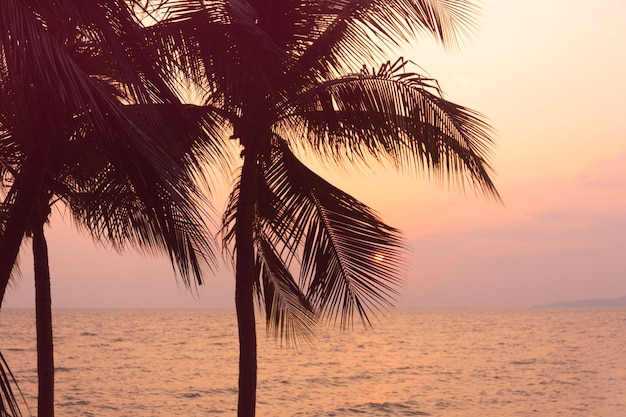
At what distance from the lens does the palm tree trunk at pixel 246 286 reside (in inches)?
391

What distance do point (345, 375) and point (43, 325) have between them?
3966 cm

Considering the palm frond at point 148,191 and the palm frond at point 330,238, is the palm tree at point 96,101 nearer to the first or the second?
the palm frond at point 148,191

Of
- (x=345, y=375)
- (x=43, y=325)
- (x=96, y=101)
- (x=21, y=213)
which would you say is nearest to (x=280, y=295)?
(x=43, y=325)

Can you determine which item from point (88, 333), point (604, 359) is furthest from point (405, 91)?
point (88, 333)

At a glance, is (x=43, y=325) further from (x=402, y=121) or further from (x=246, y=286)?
(x=402, y=121)

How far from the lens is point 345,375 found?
5078 cm

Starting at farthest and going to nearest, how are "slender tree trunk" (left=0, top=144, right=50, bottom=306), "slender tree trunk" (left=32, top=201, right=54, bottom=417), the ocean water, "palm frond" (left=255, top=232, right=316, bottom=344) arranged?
the ocean water → "slender tree trunk" (left=32, top=201, right=54, bottom=417) → "palm frond" (left=255, top=232, right=316, bottom=344) → "slender tree trunk" (left=0, top=144, right=50, bottom=306)

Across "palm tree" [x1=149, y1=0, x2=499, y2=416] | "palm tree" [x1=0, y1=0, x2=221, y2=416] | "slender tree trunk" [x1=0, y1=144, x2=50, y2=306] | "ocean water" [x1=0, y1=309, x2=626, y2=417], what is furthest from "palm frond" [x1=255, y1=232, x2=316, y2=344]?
"ocean water" [x1=0, y1=309, x2=626, y2=417]

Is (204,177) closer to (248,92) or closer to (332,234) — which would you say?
(248,92)

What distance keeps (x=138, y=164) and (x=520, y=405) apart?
35.4m

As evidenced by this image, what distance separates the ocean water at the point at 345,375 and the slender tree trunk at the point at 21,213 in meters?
30.2

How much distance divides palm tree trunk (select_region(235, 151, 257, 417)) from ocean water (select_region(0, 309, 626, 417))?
25505 mm

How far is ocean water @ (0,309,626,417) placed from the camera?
36531 millimetres

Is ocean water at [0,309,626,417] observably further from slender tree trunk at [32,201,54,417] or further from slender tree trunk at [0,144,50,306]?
slender tree trunk at [0,144,50,306]
